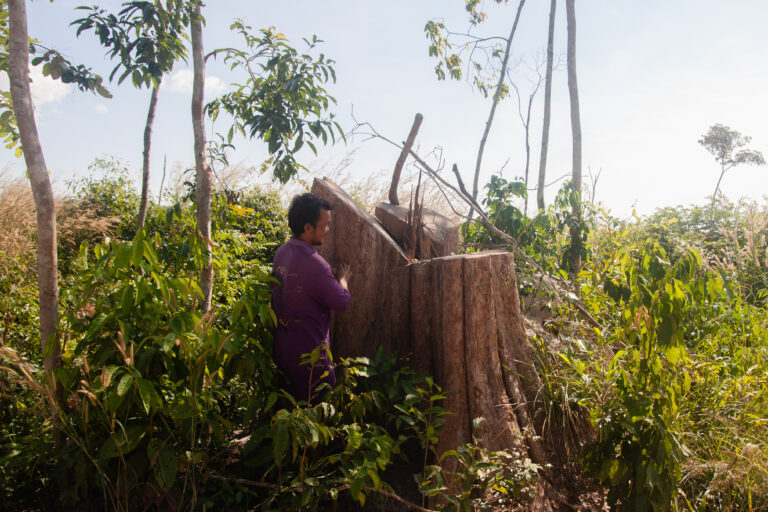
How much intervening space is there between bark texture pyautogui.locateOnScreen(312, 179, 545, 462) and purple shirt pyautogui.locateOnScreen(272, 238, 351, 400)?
0.43m

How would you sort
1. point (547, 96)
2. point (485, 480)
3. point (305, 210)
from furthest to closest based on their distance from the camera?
point (547, 96)
point (305, 210)
point (485, 480)

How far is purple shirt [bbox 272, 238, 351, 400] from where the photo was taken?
8.79 feet

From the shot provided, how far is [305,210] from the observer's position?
9.20 ft

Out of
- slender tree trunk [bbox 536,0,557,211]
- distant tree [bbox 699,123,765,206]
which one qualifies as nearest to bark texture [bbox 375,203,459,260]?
slender tree trunk [bbox 536,0,557,211]

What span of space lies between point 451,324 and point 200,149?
1.98m

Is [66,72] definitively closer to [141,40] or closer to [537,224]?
[141,40]

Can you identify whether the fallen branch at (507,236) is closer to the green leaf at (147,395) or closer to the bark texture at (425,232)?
the bark texture at (425,232)

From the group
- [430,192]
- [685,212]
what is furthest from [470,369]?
[685,212]

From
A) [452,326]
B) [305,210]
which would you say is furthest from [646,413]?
[305,210]

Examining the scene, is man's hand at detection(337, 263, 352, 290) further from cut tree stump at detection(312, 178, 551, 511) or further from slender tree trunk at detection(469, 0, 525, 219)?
slender tree trunk at detection(469, 0, 525, 219)

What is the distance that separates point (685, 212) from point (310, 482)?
9.18 meters

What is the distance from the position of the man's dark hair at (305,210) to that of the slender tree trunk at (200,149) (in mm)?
676

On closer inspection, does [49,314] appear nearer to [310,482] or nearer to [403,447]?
[310,482]

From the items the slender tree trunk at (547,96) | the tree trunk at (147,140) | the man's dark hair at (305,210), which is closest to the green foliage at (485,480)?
the man's dark hair at (305,210)
